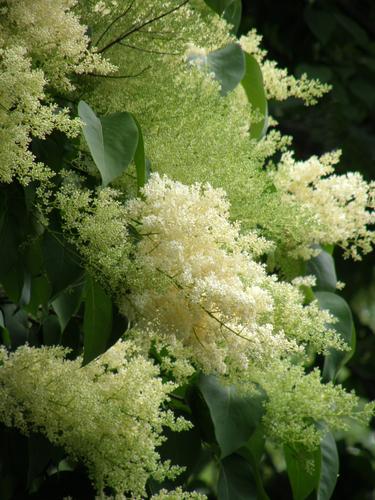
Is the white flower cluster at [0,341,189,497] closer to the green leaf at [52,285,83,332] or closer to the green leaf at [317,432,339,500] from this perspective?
the green leaf at [52,285,83,332]

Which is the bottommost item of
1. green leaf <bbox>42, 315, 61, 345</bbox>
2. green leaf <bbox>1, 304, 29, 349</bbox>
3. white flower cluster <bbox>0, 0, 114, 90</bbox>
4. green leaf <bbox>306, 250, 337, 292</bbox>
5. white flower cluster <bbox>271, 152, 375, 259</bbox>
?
green leaf <bbox>1, 304, 29, 349</bbox>

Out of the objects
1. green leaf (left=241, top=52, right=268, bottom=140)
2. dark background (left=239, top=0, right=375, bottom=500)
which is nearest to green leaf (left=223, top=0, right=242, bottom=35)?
green leaf (left=241, top=52, right=268, bottom=140)

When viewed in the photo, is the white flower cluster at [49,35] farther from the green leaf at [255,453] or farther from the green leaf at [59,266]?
the green leaf at [255,453]

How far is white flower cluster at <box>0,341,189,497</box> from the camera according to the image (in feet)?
3.67

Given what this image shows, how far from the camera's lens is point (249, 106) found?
1.31 meters

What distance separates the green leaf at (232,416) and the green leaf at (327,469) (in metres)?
0.16

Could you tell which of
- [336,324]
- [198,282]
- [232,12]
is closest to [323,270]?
[336,324]

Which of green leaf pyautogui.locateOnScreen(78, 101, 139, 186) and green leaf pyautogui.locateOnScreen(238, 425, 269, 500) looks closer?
green leaf pyautogui.locateOnScreen(78, 101, 139, 186)

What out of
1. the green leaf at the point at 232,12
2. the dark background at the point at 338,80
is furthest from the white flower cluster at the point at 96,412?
the dark background at the point at 338,80

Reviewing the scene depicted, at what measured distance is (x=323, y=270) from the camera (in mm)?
1543

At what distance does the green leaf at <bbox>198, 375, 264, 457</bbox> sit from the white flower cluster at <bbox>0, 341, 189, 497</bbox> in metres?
0.14

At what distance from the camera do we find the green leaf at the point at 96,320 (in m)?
1.08

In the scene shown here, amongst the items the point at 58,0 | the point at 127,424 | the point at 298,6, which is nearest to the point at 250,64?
the point at 58,0

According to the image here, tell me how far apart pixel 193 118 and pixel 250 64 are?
0.99 ft
